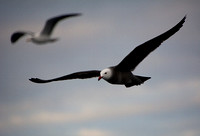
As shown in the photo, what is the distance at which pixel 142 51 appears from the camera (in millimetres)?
14055

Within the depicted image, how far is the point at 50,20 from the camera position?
8.70m

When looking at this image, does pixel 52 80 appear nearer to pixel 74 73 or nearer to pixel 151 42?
pixel 74 73

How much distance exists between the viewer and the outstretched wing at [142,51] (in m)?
13.8

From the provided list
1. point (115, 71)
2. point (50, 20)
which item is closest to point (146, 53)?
point (115, 71)

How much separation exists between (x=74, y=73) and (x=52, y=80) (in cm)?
148

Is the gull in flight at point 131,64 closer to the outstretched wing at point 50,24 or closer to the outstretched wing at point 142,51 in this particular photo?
the outstretched wing at point 142,51

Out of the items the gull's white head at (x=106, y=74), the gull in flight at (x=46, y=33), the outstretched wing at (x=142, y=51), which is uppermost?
Answer: the outstretched wing at (x=142, y=51)

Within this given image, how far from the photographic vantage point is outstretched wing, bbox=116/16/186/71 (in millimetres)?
13805

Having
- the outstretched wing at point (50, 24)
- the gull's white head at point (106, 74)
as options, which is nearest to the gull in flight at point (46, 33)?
the outstretched wing at point (50, 24)

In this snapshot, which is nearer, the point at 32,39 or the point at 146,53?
the point at 32,39

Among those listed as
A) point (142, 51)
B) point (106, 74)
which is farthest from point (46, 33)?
point (142, 51)

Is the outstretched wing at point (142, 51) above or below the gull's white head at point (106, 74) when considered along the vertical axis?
above

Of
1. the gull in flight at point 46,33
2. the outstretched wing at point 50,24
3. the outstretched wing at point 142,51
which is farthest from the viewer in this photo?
the outstretched wing at point 142,51

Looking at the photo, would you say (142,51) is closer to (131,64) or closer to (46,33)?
(131,64)
